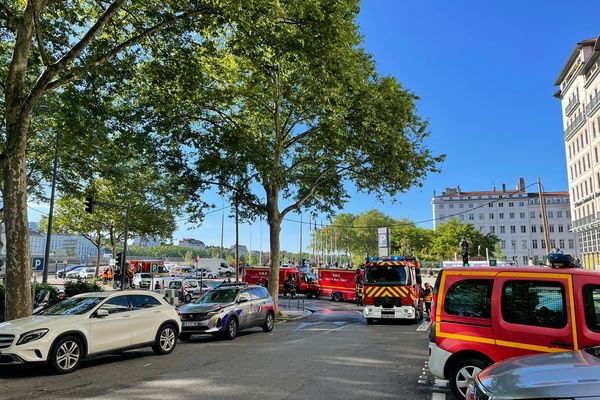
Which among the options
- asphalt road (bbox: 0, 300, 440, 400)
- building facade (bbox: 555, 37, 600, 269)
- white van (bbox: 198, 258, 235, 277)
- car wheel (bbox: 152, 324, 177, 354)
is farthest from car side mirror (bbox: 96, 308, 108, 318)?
white van (bbox: 198, 258, 235, 277)

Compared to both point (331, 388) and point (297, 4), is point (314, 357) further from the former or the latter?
point (297, 4)

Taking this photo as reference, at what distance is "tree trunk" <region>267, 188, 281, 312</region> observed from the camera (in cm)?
2350

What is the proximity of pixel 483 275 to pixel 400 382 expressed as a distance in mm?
2430

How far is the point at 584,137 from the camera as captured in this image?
186 ft

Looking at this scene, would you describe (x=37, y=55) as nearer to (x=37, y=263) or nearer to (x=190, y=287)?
(x=37, y=263)

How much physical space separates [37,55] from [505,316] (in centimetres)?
1599

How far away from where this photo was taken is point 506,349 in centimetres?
620

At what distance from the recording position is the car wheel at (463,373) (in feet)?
20.9

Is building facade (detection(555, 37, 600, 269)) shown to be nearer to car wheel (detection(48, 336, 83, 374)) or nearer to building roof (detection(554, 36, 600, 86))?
building roof (detection(554, 36, 600, 86))

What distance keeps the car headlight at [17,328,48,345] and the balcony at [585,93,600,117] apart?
182 ft

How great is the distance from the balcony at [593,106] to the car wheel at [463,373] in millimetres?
52938

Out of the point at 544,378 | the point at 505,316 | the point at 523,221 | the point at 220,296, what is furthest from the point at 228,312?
the point at 523,221

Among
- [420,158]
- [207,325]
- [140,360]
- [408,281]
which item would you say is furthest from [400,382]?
[420,158]

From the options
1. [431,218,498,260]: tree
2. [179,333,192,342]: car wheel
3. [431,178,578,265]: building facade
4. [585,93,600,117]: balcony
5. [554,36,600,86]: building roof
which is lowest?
[179,333,192,342]: car wheel
